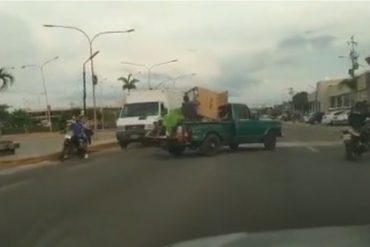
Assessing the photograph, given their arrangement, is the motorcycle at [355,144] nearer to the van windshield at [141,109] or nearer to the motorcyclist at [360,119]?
the motorcyclist at [360,119]

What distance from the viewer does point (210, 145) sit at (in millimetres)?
23750

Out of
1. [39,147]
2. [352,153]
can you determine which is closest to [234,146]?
[352,153]

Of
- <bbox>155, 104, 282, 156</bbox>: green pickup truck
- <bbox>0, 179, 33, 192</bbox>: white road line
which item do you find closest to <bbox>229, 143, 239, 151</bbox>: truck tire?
<bbox>155, 104, 282, 156</bbox>: green pickup truck

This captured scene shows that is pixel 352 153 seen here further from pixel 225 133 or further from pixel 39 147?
pixel 39 147

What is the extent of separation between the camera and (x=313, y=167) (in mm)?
18094

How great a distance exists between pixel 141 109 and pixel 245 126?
33.8 ft

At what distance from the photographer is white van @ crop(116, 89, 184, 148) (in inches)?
1297

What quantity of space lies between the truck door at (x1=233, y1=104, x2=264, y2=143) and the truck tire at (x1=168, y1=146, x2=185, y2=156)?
6.91 feet

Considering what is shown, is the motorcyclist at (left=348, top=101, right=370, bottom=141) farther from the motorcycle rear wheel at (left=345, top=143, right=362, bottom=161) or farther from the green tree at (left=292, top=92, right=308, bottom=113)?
the green tree at (left=292, top=92, right=308, bottom=113)

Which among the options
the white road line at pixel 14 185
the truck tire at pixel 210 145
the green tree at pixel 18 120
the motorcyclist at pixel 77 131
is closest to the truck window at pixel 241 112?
the truck tire at pixel 210 145

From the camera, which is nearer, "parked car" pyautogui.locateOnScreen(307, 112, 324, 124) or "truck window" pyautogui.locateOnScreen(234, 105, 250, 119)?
"truck window" pyautogui.locateOnScreen(234, 105, 250, 119)

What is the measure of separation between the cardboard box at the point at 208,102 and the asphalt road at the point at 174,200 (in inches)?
189

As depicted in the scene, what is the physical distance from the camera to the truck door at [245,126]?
2509 centimetres

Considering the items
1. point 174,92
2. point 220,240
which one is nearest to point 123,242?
point 220,240
